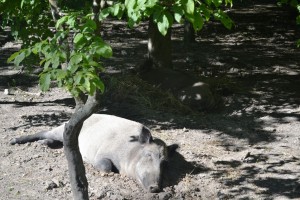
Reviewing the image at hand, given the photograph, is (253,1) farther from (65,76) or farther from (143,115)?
(65,76)

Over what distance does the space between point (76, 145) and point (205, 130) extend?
138 inches

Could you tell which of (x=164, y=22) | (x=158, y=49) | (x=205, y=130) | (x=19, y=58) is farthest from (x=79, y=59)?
(x=158, y=49)

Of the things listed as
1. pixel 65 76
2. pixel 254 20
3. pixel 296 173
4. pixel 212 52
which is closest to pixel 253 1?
pixel 254 20

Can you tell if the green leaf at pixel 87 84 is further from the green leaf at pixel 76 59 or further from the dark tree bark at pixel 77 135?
the dark tree bark at pixel 77 135

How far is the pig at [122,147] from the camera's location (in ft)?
19.4

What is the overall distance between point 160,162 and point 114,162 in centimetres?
76

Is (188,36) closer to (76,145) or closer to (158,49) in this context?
(158,49)

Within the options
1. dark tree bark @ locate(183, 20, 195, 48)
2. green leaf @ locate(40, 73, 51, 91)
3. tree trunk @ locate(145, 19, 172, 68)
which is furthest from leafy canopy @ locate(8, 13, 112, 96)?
dark tree bark @ locate(183, 20, 195, 48)

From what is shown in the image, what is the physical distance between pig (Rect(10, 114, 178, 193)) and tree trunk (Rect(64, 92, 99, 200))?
1233 millimetres

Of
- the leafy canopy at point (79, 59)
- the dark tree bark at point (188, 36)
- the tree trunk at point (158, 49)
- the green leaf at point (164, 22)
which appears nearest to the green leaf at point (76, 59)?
the leafy canopy at point (79, 59)

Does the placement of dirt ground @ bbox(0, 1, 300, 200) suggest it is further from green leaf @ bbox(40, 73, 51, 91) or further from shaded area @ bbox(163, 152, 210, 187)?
green leaf @ bbox(40, 73, 51, 91)

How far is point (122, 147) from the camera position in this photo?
21.5 feet

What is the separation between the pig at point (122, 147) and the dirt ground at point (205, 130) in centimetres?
14

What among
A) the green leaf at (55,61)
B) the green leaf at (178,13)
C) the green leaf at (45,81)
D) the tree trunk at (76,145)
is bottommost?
the tree trunk at (76,145)
